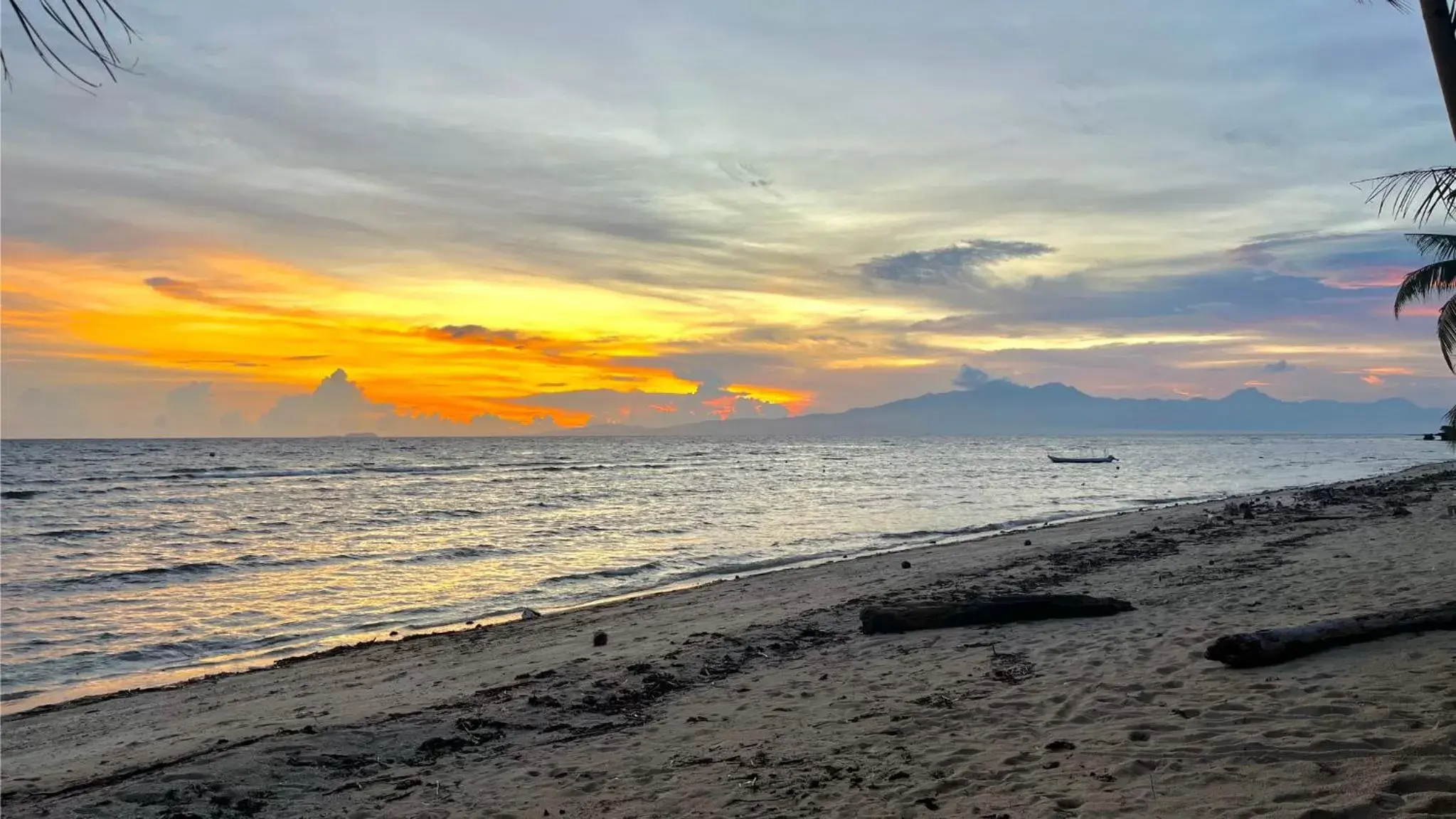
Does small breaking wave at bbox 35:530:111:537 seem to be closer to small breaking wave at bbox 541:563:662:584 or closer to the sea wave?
the sea wave

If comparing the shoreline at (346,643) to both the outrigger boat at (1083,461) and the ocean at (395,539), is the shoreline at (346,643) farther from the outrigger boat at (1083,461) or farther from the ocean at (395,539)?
the outrigger boat at (1083,461)

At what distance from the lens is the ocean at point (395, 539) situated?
1670 centimetres

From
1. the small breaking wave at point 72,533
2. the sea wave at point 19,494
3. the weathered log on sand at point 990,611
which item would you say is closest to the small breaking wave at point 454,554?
the small breaking wave at point 72,533

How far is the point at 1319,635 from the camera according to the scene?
796 cm

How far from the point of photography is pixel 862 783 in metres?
6.07

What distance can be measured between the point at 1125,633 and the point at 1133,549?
9.77 metres

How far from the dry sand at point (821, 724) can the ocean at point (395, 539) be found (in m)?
4.00

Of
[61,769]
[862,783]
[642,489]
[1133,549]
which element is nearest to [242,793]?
[61,769]

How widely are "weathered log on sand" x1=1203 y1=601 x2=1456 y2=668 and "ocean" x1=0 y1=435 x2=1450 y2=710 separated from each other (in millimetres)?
13466

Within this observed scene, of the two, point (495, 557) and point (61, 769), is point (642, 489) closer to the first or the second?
point (495, 557)

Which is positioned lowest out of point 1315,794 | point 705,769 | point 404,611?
point 404,611

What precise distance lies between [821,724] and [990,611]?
436 centimetres

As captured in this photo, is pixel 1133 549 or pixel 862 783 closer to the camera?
pixel 862 783

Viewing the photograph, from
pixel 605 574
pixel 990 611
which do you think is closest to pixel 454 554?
pixel 605 574
